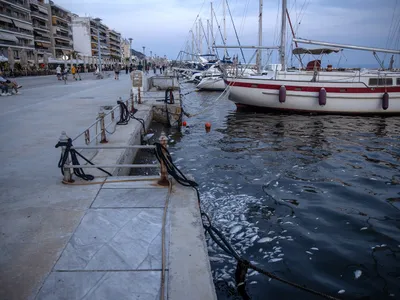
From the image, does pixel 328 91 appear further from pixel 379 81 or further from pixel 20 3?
pixel 20 3

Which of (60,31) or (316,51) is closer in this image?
(316,51)

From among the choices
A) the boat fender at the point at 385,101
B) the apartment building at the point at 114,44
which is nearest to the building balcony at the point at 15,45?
the boat fender at the point at 385,101

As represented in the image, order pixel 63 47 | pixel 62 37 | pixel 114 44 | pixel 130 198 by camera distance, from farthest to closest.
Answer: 1. pixel 114 44
2. pixel 63 47
3. pixel 62 37
4. pixel 130 198

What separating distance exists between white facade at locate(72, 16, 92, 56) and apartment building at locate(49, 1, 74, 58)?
34.3ft

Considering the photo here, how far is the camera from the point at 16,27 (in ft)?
228

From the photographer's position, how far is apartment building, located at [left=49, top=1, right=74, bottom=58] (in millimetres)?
90875

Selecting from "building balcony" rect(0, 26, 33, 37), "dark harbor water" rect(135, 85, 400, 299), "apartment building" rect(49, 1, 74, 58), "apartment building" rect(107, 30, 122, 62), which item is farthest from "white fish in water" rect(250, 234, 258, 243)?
"apartment building" rect(107, 30, 122, 62)

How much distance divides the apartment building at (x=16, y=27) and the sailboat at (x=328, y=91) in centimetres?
5878

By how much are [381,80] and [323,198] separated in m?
15.8

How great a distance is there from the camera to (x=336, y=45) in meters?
19.8

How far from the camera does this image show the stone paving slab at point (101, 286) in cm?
305

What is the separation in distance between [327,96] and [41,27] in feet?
281

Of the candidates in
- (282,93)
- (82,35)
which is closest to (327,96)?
(282,93)

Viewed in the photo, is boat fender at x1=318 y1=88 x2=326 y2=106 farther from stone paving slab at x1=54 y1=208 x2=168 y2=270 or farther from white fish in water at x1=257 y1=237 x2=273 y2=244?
stone paving slab at x1=54 y1=208 x2=168 y2=270
